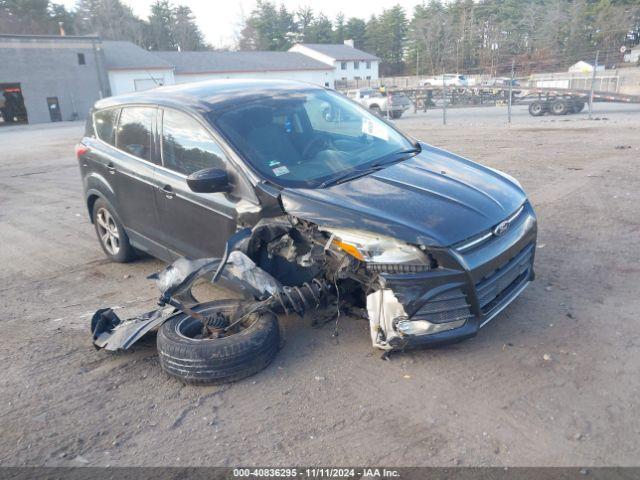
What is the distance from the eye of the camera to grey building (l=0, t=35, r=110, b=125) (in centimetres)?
4194

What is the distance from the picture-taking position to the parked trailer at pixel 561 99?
20.2 meters

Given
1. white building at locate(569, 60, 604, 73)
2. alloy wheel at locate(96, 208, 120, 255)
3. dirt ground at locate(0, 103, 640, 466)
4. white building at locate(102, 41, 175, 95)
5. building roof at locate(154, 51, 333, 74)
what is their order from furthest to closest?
building roof at locate(154, 51, 333, 74) < white building at locate(102, 41, 175, 95) < white building at locate(569, 60, 604, 73) < alloy wheel at locate(96, 208, 120, 255) < dirt ground at locate(0, 103, 640, 466)

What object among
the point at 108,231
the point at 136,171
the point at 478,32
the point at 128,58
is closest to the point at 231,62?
the point at 128,58

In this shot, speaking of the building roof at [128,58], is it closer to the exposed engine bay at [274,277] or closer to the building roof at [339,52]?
the building roof at [339,52]

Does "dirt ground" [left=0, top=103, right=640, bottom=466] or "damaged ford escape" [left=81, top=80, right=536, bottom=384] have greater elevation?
"damaged ford escape" [left=81, top=80, right=536, bottom=384]

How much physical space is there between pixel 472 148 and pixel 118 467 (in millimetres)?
11317

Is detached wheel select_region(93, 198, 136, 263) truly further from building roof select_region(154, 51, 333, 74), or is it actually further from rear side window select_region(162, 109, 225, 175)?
building roof select_region(154, 51, 333, 74)

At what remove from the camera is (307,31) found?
83.6 m

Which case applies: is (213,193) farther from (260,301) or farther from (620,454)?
(620,454)

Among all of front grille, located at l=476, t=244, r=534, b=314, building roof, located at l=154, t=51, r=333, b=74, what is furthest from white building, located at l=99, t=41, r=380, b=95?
front grille, located at l=476, t=244, r=534, b=314

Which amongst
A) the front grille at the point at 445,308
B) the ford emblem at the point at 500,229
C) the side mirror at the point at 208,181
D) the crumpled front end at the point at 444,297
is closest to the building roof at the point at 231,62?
the side mirror at the point at 208,181

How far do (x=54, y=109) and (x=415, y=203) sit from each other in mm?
47874

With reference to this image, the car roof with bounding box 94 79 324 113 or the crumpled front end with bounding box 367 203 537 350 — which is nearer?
the crumpled front end with bounding box 367 203 537 350

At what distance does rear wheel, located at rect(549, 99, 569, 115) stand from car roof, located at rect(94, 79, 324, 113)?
18.8 m
